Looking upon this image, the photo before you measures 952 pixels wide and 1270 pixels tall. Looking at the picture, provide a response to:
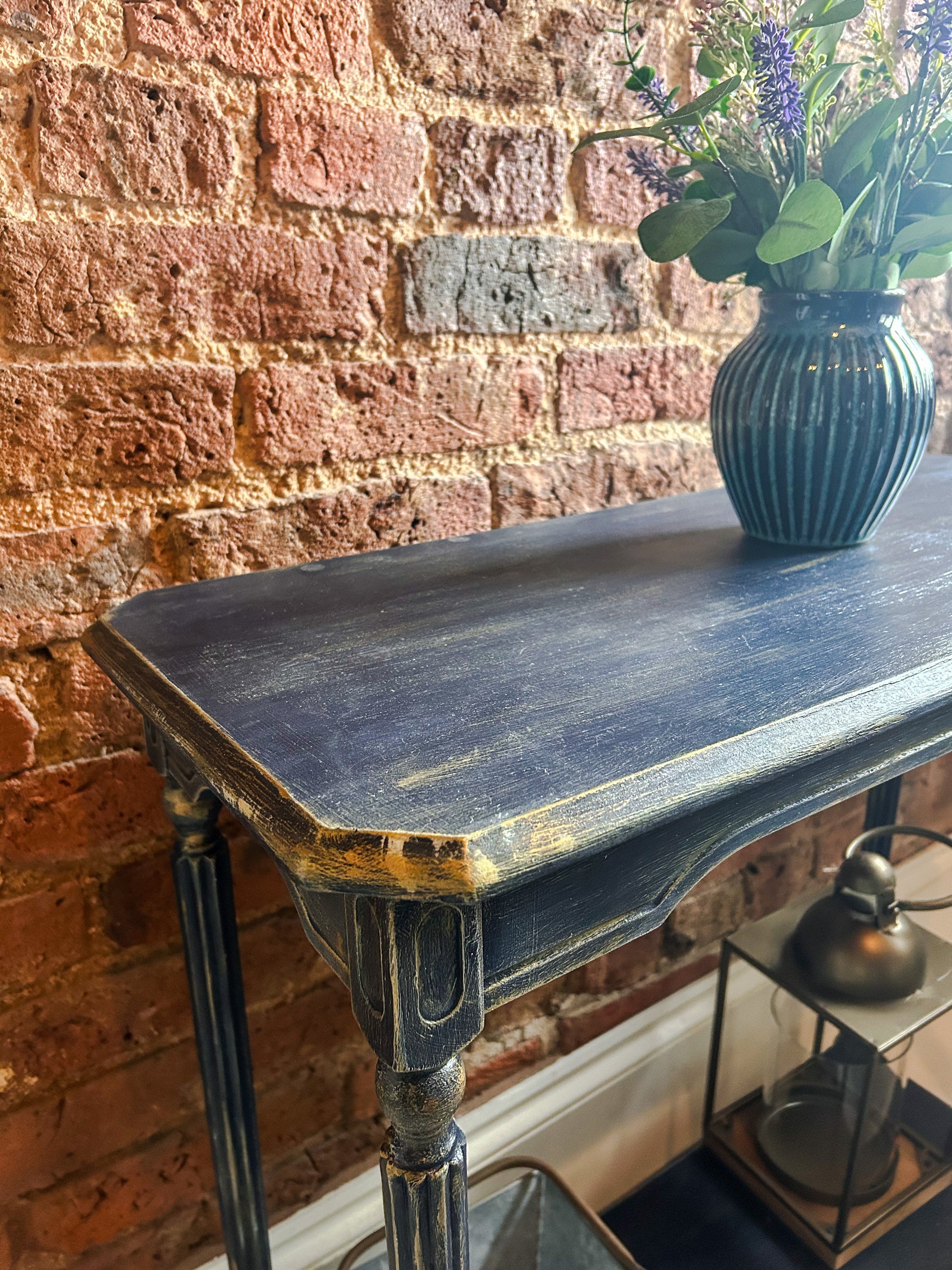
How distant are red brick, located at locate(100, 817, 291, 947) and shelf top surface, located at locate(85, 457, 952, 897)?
0.29 meters

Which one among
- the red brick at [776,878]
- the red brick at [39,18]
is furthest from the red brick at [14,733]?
the red brick at [776,878]

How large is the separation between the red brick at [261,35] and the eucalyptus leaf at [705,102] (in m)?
0.32

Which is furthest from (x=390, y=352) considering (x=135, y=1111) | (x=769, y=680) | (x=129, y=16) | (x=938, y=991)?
(x=938, y=991)

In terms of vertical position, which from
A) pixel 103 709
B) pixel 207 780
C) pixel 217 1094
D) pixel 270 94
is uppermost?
pixel 270 94

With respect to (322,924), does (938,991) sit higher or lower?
lower

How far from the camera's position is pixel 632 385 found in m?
1.16

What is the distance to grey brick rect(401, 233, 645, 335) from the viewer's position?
960 mm

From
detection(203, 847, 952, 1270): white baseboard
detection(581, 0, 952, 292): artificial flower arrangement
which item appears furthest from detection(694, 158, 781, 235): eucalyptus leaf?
detection(203, 847, 952, 1270): white baseboard

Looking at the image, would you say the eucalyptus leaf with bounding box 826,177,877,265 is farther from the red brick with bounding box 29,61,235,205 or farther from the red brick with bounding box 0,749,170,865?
the red brick with bounding box 0,749,170,865

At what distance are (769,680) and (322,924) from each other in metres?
0.30

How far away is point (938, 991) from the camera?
1094mm

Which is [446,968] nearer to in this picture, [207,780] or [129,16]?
[207,780]

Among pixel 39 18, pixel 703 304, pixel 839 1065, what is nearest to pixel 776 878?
pixel 839 1065

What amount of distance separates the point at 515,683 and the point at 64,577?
46 cm
